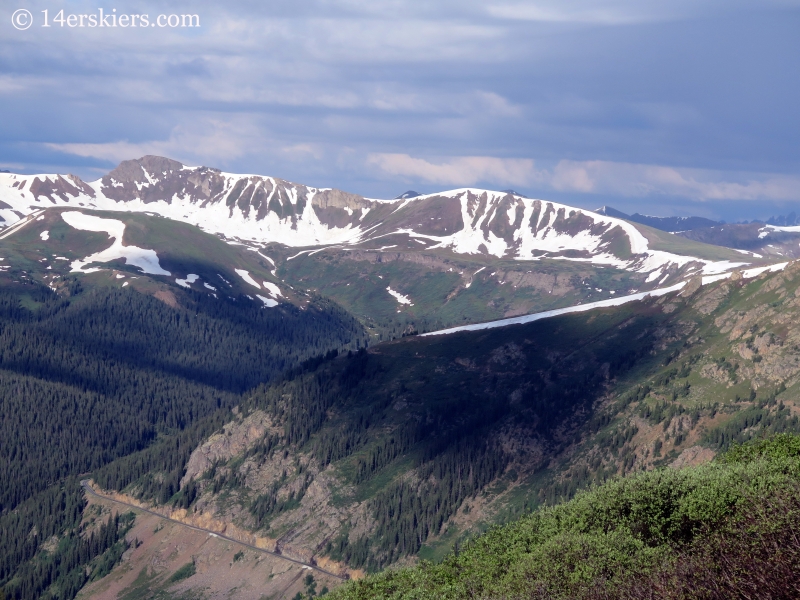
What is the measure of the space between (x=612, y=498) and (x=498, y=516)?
266 feet

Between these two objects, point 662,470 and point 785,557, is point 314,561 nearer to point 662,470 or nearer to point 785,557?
point 662,470

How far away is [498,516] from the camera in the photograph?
168 m

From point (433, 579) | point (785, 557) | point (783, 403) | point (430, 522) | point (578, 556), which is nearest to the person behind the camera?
point (785, 557)

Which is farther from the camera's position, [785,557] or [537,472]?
[537,472]

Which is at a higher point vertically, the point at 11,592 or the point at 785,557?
the point at 785,557

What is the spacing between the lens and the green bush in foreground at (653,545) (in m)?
56.7

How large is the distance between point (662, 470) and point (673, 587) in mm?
39089

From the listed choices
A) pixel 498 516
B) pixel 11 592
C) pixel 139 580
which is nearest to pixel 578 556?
pixel 498 516

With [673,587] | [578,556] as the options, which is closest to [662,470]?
[578,556]

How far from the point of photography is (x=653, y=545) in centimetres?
8125

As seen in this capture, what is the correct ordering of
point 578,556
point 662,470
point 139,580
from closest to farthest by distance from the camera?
1. point 578,556
2. point 662,470
3. point 139,580

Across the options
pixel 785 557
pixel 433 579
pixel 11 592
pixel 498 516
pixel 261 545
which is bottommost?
pixel 11 592

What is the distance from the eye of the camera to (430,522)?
173 meters

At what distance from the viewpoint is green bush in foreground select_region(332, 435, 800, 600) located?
2232 inches
